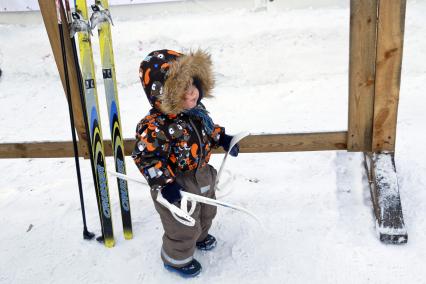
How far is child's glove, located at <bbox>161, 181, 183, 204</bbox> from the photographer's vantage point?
203cm

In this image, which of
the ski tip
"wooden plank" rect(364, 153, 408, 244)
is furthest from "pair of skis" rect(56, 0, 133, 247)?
"wooden plank" rect(364, 153, 408, 244)

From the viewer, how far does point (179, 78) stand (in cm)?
A: 191

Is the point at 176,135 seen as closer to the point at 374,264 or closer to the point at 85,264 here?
the point at 85,264

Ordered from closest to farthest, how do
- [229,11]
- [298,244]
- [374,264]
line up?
1. [374,264]
2. [298,244]
3. [229,11]

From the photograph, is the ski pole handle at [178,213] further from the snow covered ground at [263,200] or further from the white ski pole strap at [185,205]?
the snow covered ground at [263,200]

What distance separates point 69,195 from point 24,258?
702mm

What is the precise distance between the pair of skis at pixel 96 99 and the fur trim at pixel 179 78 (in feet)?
2.14

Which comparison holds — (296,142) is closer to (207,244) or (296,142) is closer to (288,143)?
(288,143)

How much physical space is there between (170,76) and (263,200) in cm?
144

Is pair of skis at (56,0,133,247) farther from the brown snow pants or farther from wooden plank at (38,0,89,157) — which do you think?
the brown snow pants

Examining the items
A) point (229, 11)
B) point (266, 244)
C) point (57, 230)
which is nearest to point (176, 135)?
point (266, 244)

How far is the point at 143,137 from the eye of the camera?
6.59 feet

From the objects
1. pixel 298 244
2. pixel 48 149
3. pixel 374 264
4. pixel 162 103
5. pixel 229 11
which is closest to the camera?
pixel 162 103

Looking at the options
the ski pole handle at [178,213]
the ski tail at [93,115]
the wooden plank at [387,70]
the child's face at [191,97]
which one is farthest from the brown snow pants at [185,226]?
the wooden plank at [387,70]
